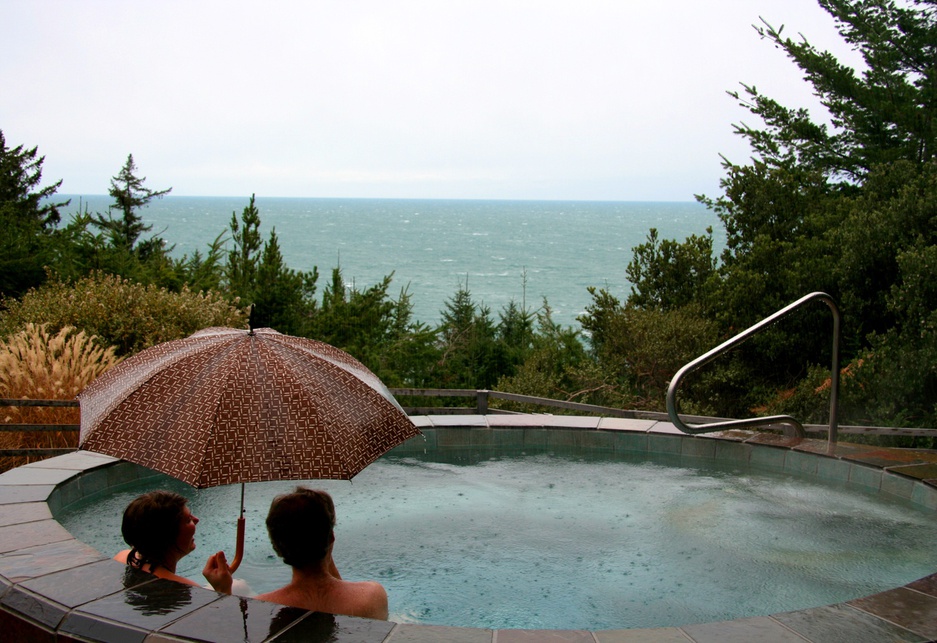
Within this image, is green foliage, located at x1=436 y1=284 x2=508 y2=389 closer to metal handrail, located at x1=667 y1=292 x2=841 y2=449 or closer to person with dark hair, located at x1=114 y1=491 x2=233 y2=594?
metal handrail, located at x1=667 y1=292 x2=841 y2=449

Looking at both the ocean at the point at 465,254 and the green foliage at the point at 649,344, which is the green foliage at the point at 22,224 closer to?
the green foliage at the point at 649,344

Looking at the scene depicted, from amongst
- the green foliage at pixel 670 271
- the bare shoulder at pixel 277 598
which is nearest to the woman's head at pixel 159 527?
the bare shoulder at pixel 277 598

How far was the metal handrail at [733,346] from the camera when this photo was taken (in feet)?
16.1

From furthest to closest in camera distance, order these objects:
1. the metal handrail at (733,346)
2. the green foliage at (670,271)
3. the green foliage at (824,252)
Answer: the green foliage at (670,271), the green foliage at (824,252), the metal handrail at (733,346)

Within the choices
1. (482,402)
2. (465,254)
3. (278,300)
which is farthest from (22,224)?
(465,254)

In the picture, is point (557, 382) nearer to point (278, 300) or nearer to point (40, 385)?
point (278, 300)

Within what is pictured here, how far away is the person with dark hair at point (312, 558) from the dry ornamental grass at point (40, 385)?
414cm

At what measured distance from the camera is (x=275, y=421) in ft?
10.0

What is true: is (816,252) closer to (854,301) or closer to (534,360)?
(854,301)

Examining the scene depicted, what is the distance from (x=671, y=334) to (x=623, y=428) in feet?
16.6

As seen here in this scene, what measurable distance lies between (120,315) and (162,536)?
245 inches

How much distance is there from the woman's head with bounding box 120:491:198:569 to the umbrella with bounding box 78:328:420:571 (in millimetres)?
225

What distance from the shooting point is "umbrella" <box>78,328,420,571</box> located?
293 centimetres

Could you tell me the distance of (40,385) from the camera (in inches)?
266
